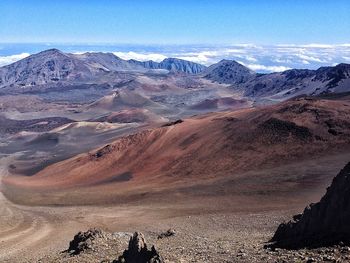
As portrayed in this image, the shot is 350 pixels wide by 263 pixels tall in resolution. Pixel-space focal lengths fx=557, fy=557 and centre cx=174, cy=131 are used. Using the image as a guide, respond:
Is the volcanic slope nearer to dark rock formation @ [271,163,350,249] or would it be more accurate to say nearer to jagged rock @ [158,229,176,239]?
jagged rock @ [158,229,176,239]

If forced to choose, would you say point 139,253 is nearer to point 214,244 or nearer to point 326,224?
point 214,244

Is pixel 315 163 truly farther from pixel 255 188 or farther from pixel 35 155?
pixel 35 155

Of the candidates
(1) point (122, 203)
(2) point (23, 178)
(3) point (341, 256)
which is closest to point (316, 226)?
(3) point (341, 256)

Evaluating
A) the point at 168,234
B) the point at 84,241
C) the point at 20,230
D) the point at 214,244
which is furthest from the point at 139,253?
the point at 20,230

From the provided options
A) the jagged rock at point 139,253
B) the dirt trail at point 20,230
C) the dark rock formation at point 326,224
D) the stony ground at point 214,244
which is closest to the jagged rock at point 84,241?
the stony ground at point 214,244

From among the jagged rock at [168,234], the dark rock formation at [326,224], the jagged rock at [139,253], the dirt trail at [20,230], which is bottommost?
the dirt trail at [20,230]

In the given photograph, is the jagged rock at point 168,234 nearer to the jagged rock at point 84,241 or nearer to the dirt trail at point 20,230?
the jagged rock at point 84,241

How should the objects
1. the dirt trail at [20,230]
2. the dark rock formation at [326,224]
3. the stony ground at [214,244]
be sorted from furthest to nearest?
the dirt trail at [20,230] < the dark rock formation at [326,224] < the stony ground at [214,244]
